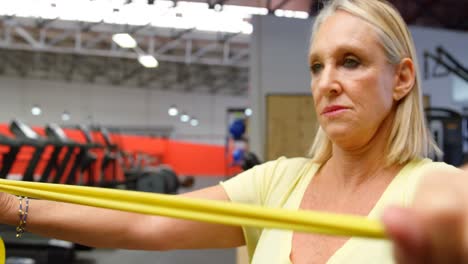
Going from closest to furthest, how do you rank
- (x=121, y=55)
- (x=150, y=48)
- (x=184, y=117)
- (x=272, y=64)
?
(x=272, y=64)
(x=150, y=48)
(x=121, y=55)
(x=184, y=117)

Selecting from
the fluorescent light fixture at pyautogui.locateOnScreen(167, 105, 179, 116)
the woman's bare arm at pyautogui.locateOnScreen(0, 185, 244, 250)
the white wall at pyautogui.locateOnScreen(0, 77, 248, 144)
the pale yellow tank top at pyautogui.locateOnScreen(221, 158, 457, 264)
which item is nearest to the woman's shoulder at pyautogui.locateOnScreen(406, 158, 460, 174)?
the pale yellow tank top at pyautogui.locateOnScreen(221, 158, 457, 264)

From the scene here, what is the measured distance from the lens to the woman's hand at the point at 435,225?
299 millimetres

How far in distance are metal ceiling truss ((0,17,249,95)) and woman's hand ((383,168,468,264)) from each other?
11798 mm

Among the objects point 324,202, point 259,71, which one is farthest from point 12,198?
point 259,71

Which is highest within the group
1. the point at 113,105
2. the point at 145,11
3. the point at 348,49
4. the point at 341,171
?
the point at 145,11

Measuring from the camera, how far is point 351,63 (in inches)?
32.0

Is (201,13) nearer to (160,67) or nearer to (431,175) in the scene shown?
(160,67)

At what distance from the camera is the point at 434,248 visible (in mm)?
310

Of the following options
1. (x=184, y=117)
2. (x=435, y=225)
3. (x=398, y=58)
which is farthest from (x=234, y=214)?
(x=184, y=117)

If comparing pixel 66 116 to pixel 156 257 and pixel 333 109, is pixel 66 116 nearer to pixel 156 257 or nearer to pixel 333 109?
pixel 156 257

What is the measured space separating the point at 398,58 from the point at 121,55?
1412 centimetres

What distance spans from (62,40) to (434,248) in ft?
51.6

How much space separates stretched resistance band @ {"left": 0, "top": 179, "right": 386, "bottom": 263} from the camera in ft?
1.20

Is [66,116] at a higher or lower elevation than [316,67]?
higher
